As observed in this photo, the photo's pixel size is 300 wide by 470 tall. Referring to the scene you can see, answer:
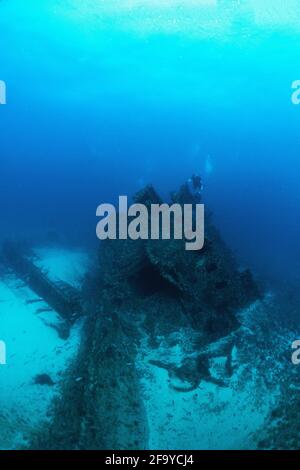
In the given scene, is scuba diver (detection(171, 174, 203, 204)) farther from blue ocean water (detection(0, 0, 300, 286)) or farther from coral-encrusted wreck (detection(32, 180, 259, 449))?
blue ocean water (detection(0, 0, 300, 286))

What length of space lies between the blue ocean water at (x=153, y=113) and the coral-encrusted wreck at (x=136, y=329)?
941 cm

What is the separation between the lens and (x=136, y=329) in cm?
1038

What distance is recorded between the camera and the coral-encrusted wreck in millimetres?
7363

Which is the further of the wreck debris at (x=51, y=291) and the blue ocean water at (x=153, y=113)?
the blue ocean water at (x=153, y=113)

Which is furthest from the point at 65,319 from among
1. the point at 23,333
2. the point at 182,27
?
the point at 182,27

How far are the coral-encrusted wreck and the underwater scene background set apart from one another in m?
0.04

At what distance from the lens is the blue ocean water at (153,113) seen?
1350 inches

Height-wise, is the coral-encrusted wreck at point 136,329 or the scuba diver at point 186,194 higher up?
the scuba diver at point 186,194

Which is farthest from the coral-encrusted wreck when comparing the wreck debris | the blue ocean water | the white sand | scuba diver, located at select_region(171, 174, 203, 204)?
the blue ocean water

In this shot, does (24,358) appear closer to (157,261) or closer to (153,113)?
(157,261)

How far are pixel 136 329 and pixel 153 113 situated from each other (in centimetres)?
9345

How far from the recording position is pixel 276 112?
79.1 metres

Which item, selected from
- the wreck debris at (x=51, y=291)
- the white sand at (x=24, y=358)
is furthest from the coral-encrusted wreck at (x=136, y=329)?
the wreck debris at (x=51, y=291)

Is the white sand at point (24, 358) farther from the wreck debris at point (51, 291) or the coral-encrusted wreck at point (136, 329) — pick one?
the coral-encrusted wreck at point (136, 329)
